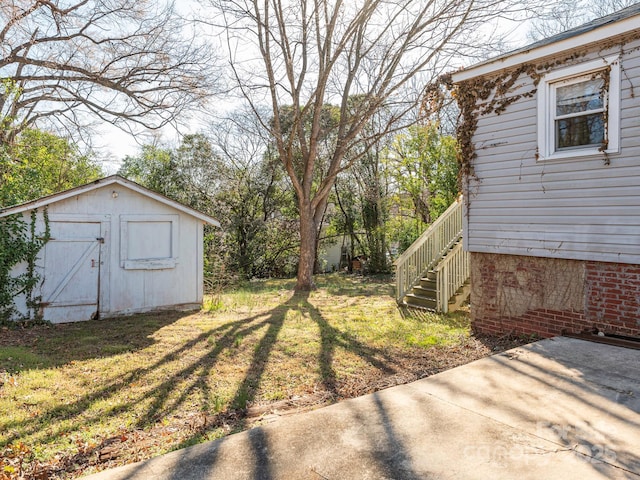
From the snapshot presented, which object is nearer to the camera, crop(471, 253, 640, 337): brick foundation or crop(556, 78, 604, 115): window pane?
crop(471, 253, 640, 337): brick foundation

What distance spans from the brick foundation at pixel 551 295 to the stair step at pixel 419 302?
6.63 feet

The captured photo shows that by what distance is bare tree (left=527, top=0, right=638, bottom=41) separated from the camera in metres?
10.8

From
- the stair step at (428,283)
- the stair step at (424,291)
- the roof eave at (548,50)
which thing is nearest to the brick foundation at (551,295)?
the stair step at (424,291)

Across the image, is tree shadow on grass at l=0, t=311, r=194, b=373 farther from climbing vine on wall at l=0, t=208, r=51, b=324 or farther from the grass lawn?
climbing vine on wall at l=0, t=208, r=51, b=324

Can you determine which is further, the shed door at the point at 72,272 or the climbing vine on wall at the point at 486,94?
the shed door at the point at 72,272

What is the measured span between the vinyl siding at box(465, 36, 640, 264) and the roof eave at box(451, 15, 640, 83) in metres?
0.22

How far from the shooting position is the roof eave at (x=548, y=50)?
17.6 feet

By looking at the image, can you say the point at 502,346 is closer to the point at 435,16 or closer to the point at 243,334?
the point at 243,334

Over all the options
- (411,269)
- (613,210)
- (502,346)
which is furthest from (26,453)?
(411,269)

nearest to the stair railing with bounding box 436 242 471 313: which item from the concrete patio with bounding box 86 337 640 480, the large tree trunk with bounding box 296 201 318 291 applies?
the concrete patio with bounding box 86 337 640 480

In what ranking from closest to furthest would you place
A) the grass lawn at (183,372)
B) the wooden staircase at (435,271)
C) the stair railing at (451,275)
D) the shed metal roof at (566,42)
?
the grass lawn at (183,372), the shed metal roof at (566,42), the stair railing at (451,275), the wooden staircase at (435,271)

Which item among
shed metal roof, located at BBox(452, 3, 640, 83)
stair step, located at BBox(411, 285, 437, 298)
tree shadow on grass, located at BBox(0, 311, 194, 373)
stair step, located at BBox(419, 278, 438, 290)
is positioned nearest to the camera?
shed metal roof, located at BBox(452, 3, 640, 83)

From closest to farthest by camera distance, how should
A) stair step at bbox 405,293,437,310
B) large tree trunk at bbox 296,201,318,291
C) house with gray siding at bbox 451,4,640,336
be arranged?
house with gray siding at bbox 451,4,640,336 → stair step at bbox 405,293,437,310 → large tree trunk at bbox 296,201,318,291

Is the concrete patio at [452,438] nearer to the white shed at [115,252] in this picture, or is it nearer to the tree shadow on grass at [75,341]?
the tree shadow on grass at [75,341]
